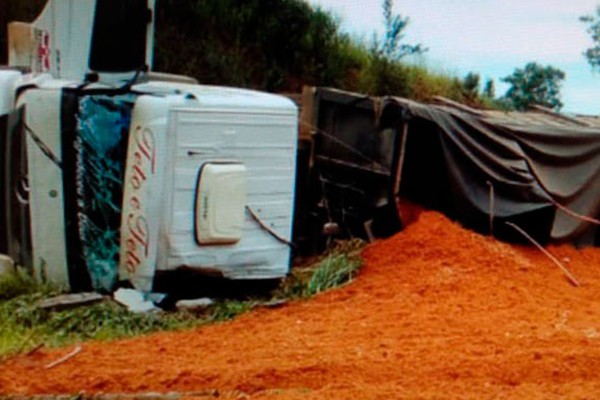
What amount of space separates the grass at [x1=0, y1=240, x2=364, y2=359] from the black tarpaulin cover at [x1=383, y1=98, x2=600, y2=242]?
7.08 ft

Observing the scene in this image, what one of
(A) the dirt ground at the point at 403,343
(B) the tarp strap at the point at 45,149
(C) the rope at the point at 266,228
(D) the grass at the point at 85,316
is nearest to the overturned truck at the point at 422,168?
(A) the dirt ground at the point at 403,343

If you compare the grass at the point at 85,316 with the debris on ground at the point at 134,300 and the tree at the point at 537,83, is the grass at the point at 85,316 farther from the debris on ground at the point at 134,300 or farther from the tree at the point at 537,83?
the tree at the point at 537,83

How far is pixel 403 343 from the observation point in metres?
8.11

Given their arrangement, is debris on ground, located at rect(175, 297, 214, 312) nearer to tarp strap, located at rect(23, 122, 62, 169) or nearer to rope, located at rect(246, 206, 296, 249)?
rope, located at rect(246, 206, 296, 249)

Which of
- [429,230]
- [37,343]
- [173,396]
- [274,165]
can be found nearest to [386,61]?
[429,230]

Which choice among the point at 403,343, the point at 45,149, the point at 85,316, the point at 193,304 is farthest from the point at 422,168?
the point at 85,316

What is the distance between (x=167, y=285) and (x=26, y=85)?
230 centimetres

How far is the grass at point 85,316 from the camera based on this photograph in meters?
8.72

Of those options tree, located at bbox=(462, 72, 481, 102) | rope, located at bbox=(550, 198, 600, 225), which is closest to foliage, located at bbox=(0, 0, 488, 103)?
tree, located at bbox=(462, 72, 481, 102)

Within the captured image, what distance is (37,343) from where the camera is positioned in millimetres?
8344

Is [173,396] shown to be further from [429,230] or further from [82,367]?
[429,230]

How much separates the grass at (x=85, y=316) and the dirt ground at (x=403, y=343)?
1.00 feet

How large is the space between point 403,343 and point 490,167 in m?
4.94

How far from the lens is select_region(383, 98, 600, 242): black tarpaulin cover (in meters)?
12.4
